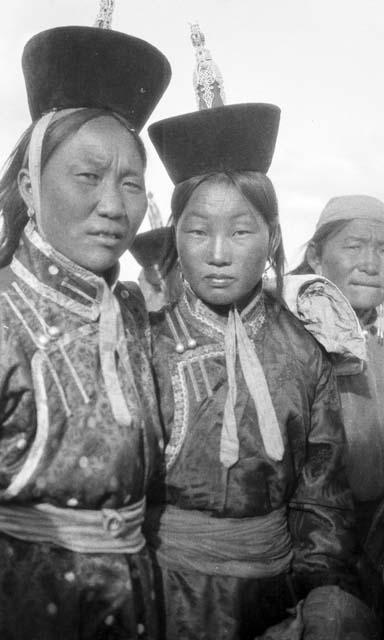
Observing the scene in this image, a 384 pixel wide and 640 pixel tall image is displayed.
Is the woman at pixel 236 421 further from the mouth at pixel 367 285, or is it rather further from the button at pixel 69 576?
the mouth at pixel 367 285

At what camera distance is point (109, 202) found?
1.65 m

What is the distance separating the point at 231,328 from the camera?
211 centimetres

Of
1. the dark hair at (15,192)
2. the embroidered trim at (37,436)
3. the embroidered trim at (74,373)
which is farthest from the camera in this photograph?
the dark hair at (15,192)

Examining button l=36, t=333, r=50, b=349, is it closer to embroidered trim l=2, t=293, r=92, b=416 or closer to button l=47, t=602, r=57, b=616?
embroidered trim l=2, t=293, r=92, b=416

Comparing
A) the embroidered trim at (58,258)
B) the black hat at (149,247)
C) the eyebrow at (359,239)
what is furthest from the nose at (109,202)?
the eyebrow at (359,239)

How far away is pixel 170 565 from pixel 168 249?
1.10 meters

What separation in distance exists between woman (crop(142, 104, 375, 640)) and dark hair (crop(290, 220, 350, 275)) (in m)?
0.75

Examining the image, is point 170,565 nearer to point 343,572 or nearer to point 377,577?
point 343,572

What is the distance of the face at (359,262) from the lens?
9.05 ft

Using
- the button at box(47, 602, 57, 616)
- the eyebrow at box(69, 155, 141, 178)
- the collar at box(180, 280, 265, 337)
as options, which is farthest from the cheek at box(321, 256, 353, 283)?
the button at box(47, 602, 57, 616)

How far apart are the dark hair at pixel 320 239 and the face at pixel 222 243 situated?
91cm

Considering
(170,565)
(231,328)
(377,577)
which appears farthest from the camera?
(377,577)

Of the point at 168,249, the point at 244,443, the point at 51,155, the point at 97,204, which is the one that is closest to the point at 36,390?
the point at 97,204

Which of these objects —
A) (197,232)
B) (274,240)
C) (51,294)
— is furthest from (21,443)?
(274,240)
